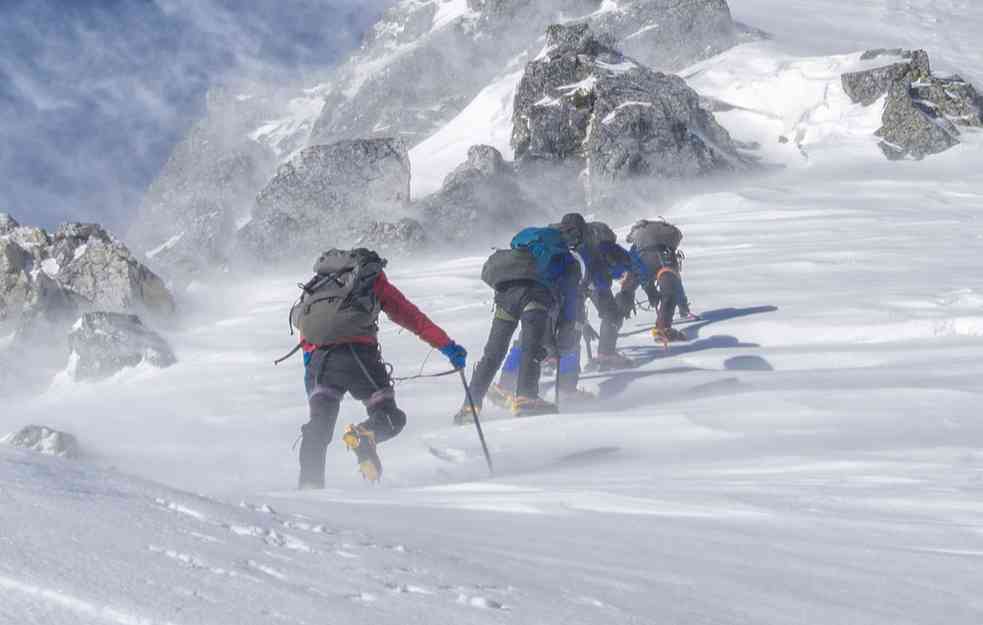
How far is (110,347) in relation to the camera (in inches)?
583

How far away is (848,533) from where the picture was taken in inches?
142

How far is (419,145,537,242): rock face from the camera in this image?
2622cm

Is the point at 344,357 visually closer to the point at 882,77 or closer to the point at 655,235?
the point at 655,235

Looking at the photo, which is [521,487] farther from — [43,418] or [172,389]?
[43,418]

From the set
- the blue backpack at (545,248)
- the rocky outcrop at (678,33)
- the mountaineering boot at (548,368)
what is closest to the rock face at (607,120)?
the rocky outcrop at (678,33)

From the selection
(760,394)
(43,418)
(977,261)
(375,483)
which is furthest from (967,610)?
(977,261)

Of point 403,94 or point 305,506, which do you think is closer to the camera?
point 305,506

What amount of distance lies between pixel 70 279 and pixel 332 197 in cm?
1019

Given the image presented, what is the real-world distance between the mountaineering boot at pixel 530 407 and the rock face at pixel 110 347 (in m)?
8.44

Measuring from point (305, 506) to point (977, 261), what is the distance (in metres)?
12.8

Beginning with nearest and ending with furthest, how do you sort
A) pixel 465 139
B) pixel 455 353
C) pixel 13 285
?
1. pixel 455 353
2. pixel 13 285
3. pixel 465 139

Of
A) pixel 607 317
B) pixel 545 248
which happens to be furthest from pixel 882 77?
pixel 545 248

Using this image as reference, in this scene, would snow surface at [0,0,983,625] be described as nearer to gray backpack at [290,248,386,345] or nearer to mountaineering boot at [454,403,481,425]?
mountaineering boot at [454,403,481,425]

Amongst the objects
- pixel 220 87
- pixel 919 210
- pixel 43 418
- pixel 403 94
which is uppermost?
pixel 220 87
